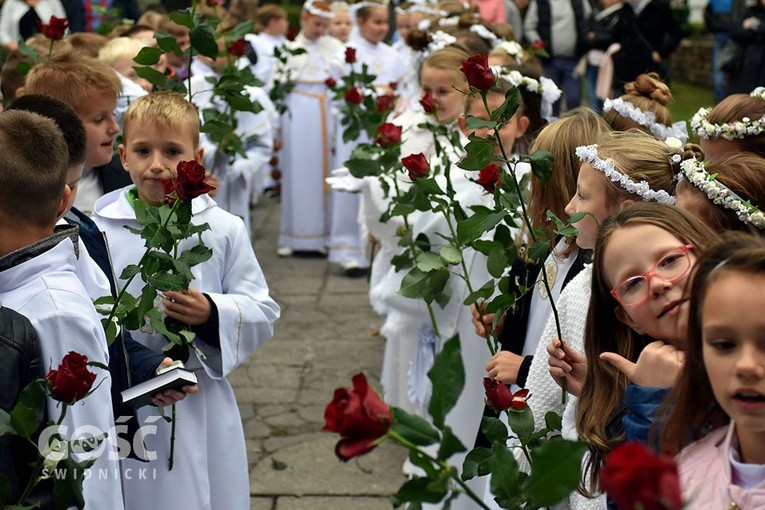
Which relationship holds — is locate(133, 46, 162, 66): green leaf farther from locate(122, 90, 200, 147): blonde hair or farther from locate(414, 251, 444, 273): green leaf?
locate(414, 251, 444, 273): green leaf

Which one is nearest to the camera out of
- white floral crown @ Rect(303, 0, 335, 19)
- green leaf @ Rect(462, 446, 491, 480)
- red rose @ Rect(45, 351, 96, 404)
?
red rose @ Rect(45, 351, 96, 404)

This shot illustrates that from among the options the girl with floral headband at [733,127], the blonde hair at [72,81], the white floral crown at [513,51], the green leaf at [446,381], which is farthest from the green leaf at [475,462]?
the white floral crown at [513,51]

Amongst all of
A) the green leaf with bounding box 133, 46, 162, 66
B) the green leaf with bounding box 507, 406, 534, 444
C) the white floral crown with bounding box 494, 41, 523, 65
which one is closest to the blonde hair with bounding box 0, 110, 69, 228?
the green leaf with bounding box 133, 46, 162, 66

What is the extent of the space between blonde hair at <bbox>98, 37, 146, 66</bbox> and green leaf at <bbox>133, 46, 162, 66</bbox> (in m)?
1.87

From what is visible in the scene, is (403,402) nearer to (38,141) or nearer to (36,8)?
(38,141)

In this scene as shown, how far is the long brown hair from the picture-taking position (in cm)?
235

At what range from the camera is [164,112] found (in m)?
3.60

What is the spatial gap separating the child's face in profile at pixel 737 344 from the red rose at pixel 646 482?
21.8 inches

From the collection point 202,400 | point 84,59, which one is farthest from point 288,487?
point 84,59

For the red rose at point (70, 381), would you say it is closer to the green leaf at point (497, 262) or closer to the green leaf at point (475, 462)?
the green leaf at point (475, 462)

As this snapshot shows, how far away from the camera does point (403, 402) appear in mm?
5504

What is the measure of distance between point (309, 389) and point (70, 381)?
13.9ft

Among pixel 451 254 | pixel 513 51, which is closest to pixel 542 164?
pixel 451 254

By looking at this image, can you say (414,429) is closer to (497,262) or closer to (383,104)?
(497,262)
